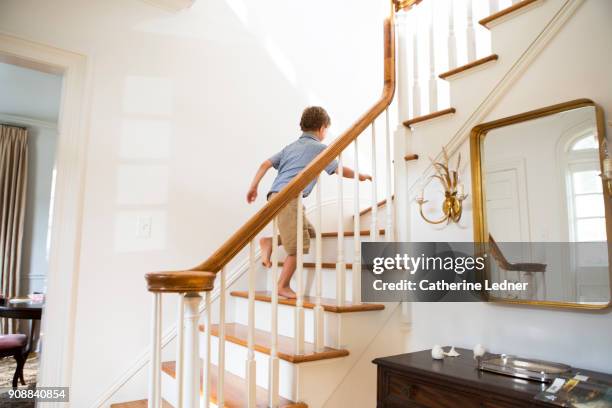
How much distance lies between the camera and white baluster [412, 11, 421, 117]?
2.26 metres

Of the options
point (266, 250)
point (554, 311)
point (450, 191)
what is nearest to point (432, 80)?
point (450, 191)

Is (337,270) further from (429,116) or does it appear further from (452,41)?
(452,41)

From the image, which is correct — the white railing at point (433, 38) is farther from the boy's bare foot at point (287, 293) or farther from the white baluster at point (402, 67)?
the boy's bare foot at point (287, 293)

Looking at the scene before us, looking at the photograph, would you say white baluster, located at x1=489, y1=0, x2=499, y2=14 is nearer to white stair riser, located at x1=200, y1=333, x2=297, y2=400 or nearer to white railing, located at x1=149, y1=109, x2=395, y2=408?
white railing, located at x1=149, y1=109, x2=395, y2=408

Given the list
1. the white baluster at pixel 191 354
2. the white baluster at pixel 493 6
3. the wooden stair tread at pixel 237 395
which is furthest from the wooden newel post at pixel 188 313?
the white baluster at pixel 493 6

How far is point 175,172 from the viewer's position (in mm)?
2699

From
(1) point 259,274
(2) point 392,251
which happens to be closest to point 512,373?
(2) point 392,251

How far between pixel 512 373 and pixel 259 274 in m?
1.84

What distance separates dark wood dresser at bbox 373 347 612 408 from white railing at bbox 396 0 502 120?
1.22 metres

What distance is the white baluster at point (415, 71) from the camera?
226 cm

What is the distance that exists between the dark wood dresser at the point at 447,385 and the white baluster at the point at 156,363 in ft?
2.80

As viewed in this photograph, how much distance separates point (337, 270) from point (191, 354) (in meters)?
0.88

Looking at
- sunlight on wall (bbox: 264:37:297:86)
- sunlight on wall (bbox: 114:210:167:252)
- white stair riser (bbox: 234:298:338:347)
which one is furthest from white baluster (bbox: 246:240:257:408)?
sunlight on wall (bbox: 264:37:297:86)

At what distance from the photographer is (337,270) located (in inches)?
80.2
